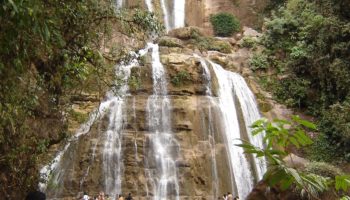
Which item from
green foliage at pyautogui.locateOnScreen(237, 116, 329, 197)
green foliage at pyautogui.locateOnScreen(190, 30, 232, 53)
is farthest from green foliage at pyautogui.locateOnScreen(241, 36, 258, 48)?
green foliage at pyautogui.locateOnScreen(237, 116, 329, 197)

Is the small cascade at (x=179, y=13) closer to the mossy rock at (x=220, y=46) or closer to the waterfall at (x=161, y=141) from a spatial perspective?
the mossy rock at (x=220, y=46)

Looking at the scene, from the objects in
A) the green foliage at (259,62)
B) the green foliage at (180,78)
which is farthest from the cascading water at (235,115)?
the green foliage at (259,62)

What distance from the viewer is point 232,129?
17.6 metres

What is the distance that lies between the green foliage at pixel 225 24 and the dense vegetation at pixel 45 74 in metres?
18.6

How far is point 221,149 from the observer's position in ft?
54.3

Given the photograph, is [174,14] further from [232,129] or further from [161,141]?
[161,141]

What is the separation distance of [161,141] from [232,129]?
331 cm

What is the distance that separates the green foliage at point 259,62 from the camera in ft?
71.9

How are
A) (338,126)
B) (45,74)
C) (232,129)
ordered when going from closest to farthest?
(45,74), (232,129), (338,126)

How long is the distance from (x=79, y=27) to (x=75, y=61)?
574 mm

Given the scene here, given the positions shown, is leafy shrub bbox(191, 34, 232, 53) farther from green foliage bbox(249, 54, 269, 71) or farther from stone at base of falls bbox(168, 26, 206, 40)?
green foliage bbox(249, 54, 269, 71)

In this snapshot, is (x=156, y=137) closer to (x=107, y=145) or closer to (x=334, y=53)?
(x=107, y=145)

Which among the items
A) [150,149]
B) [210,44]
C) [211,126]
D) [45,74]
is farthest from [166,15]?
[45,74]

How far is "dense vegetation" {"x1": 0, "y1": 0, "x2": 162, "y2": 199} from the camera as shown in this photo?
4.50 meters
